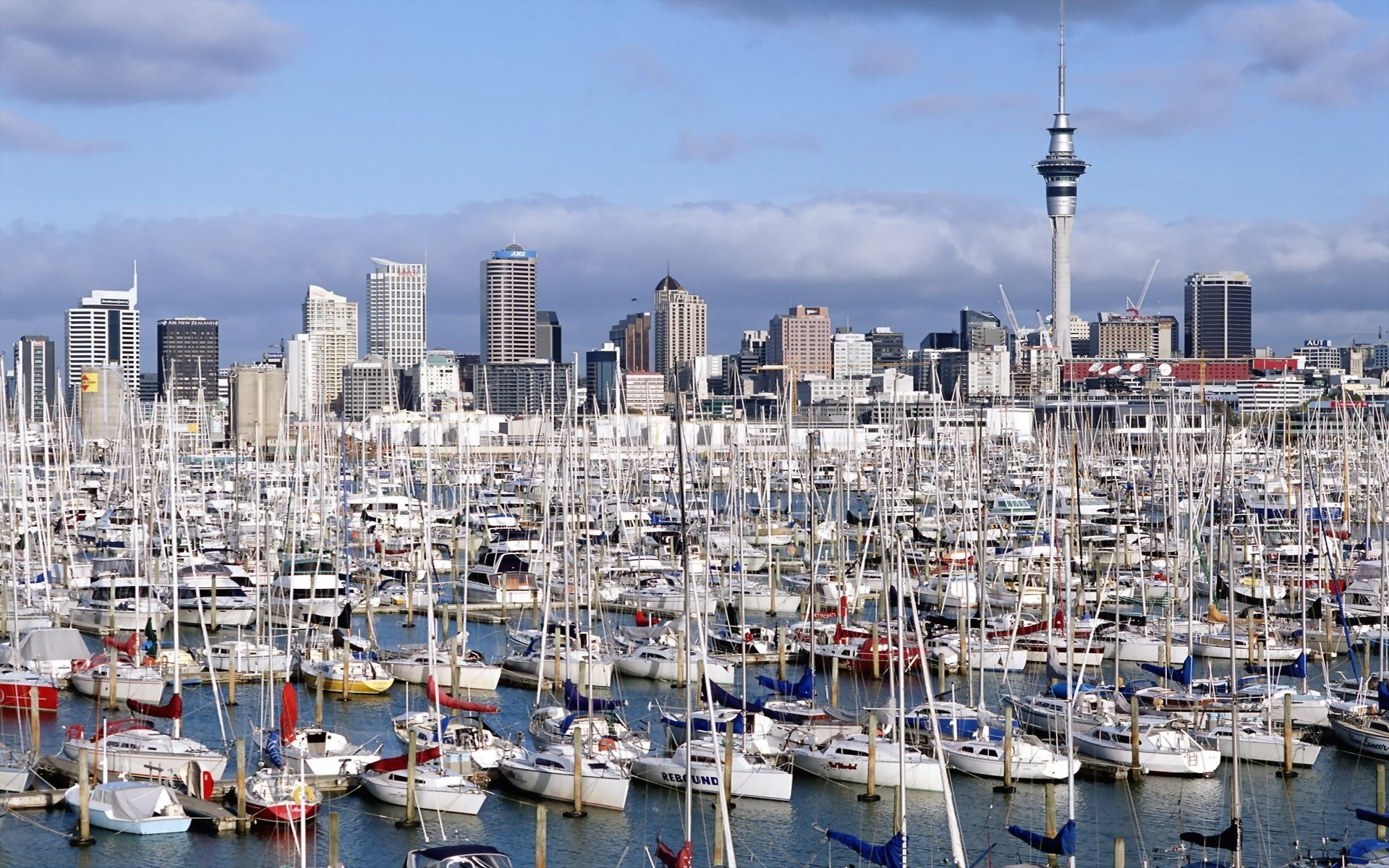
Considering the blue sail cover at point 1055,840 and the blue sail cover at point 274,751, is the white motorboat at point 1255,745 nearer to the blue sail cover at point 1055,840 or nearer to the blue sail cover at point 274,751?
the blue sail cover at point 1055,840

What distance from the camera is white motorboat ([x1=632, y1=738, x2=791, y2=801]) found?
27500mm

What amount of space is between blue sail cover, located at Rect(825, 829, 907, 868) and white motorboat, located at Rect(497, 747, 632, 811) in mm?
5199

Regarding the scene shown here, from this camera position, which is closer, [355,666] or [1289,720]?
[1289,720]

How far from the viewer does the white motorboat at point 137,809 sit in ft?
83.8

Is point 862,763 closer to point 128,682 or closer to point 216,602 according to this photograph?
point 128,682

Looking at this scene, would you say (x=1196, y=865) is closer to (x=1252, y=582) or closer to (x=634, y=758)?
(x=634, y=758)

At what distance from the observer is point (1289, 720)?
29.8 metres

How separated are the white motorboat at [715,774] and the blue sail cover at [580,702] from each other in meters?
3.06

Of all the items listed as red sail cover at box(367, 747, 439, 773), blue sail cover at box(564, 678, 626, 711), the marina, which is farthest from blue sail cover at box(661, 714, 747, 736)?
red sail cover at box(367, 747, 439, 773)

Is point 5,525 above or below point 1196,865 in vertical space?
above

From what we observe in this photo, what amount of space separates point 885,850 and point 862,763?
7.57 meters

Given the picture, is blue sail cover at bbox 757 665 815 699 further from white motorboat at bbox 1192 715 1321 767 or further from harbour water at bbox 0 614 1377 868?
white motorboat at bbox 1192 715 1321 767

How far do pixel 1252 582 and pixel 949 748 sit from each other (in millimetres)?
16443

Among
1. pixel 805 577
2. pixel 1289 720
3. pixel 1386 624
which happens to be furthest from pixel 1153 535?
pixel 1289 720
